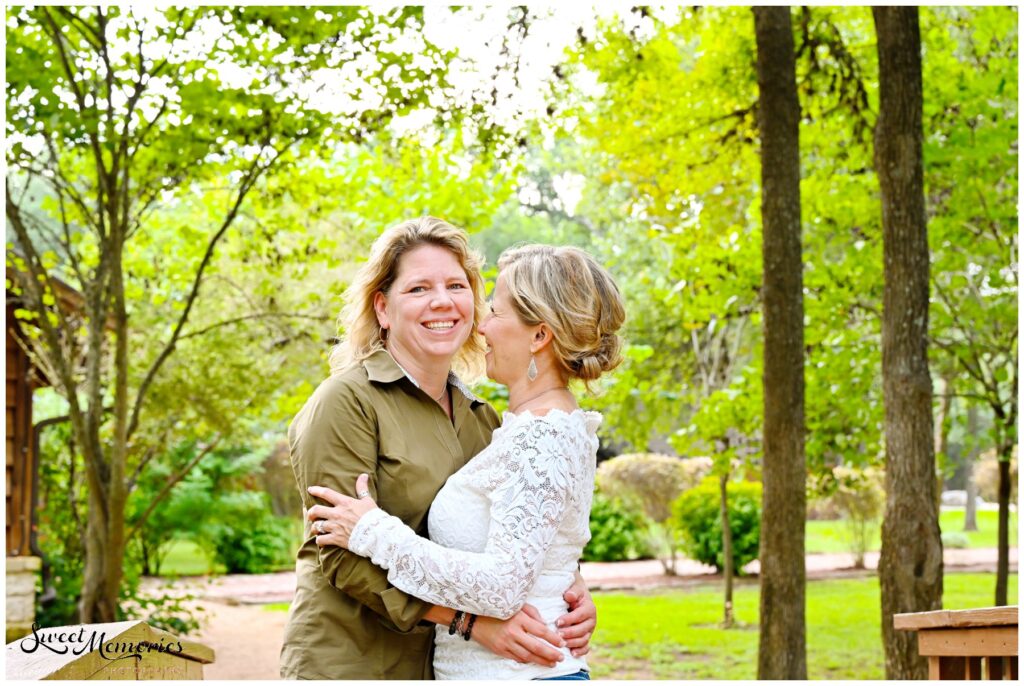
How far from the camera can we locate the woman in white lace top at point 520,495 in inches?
95.3

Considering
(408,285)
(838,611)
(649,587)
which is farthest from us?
(649,587)

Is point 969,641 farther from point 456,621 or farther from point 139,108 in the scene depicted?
point 139,108

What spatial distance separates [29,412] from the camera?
1160 centimetres

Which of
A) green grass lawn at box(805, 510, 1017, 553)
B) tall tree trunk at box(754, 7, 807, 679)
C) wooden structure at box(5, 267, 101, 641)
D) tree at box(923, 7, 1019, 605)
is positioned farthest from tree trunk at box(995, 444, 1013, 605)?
wooden structure at box(5, 267, 101, 641)

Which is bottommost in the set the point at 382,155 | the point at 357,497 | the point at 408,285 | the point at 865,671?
the point at 865,671

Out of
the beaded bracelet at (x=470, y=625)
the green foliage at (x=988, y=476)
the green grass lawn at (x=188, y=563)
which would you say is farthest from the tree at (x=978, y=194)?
the green foliage at (x=988, y=476)

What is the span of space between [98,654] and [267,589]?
51.2 feet

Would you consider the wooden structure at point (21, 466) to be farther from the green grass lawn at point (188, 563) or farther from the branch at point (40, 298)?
the green grass lawn at point (188, 563)

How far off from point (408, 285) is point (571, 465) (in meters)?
0.66

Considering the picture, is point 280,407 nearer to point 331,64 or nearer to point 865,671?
point 331,64

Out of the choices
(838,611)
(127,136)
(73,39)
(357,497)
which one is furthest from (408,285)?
(838,611)

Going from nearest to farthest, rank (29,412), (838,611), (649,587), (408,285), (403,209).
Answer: (408,285), (403,209), (29,412), (838,611), (649,587)

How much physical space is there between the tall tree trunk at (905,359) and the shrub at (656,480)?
37.3 feet

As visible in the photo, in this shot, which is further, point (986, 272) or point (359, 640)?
point (986, 272)
